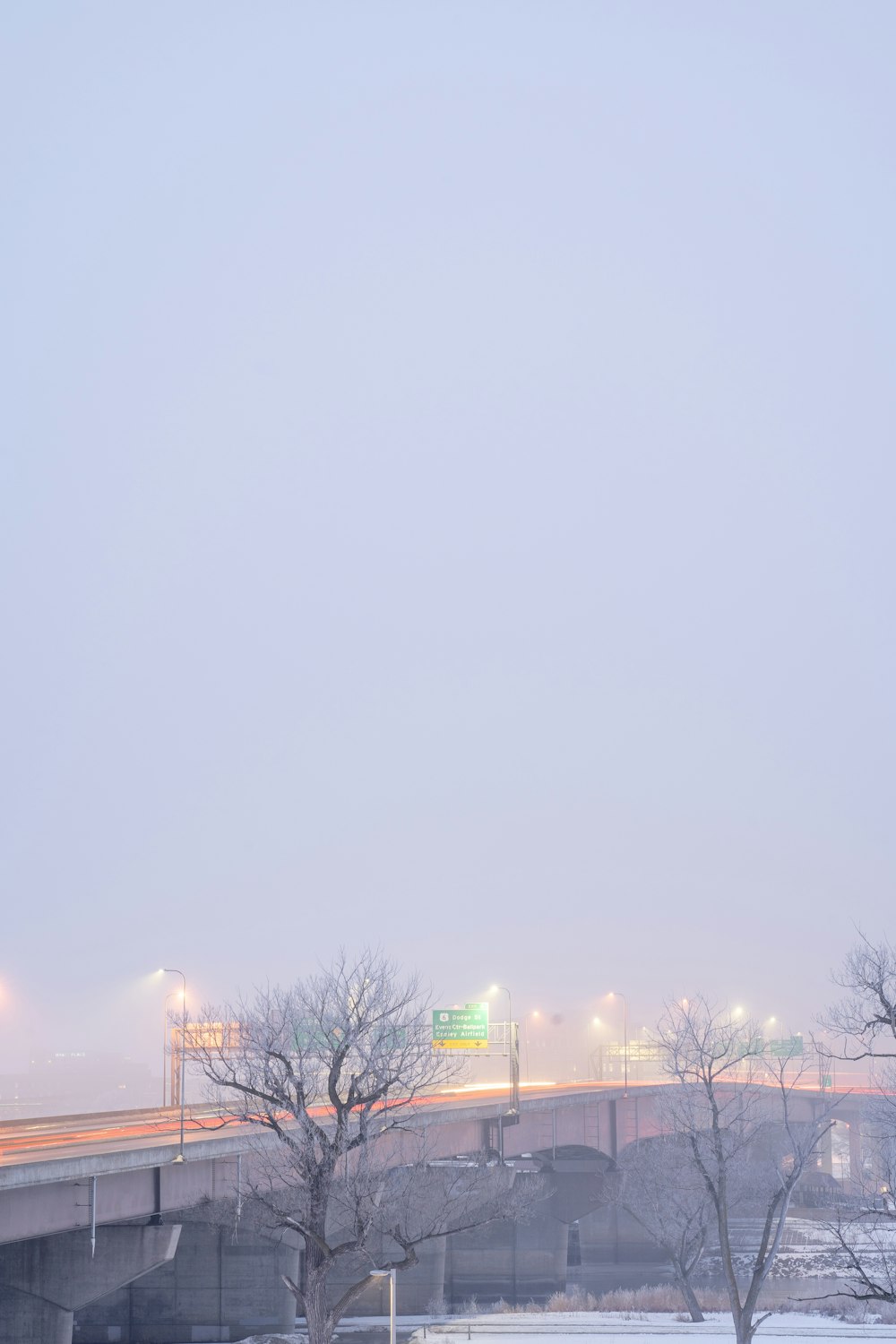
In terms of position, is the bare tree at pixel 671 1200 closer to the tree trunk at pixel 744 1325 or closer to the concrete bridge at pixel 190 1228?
the concrete bridge at pixel 190 1228

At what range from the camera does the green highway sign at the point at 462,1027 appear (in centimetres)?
9244

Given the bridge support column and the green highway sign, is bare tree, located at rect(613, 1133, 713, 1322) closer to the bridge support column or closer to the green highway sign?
the green highway sign

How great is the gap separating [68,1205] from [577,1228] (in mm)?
76231

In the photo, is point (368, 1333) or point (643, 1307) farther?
point (643, 1307)

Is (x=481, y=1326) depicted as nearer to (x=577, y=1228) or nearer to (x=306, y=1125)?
(x=306, y=1125)

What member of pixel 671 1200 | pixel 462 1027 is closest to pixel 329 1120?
pixel 671 1200

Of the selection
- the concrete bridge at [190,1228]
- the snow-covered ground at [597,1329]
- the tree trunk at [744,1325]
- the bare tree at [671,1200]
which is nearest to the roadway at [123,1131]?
the concrete bridge at [190,1228]

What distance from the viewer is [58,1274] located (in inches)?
1655

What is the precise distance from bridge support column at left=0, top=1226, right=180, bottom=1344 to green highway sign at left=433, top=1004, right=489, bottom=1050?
165 ft

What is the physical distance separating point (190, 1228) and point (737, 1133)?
2388 centimetres

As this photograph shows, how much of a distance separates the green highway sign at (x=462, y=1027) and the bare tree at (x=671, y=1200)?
12.1 m

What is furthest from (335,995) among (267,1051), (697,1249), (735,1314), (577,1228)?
(577,1228)

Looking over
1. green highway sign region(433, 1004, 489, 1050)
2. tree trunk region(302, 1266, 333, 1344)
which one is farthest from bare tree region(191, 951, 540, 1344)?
green highway sign region(433, 1004, 489, 1050)

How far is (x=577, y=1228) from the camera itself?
343 ft
